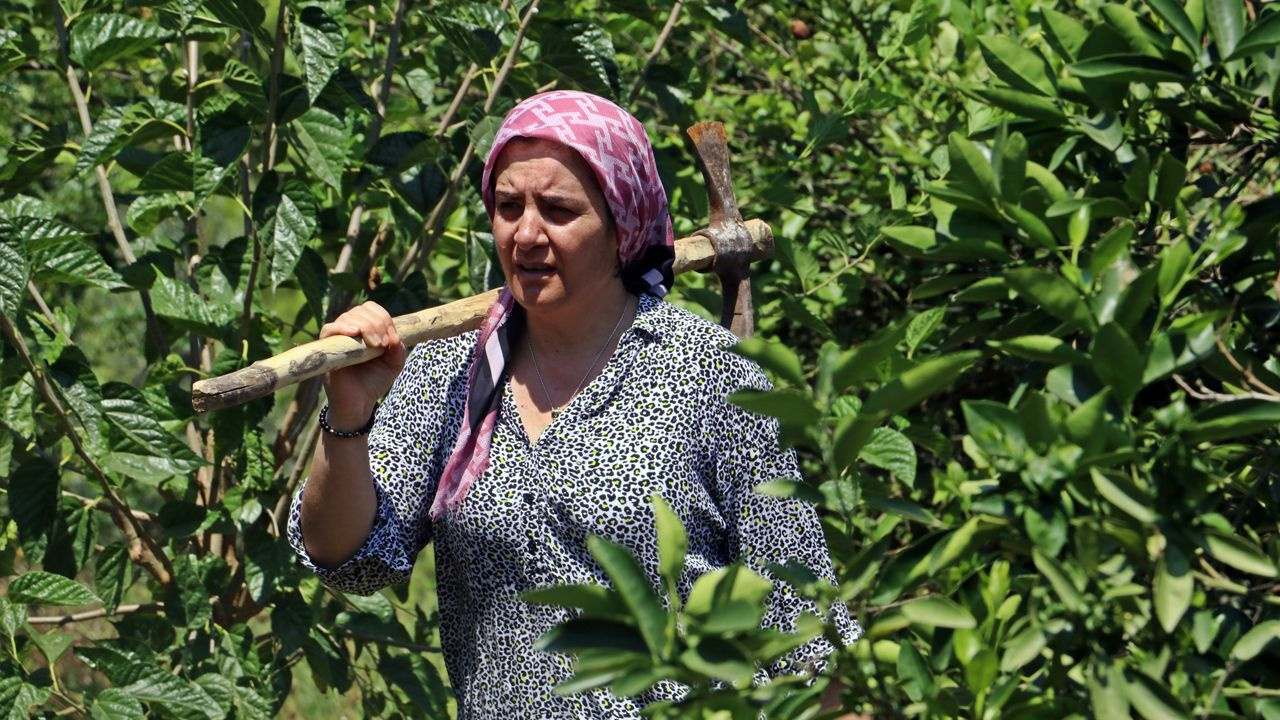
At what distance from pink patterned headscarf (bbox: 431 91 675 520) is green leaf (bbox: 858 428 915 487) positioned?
23.6 inches

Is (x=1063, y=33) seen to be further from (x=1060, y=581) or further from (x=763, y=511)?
(x=763, y=511)

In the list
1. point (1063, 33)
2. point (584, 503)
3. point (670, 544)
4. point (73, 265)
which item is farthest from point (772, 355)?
point (73, 265)

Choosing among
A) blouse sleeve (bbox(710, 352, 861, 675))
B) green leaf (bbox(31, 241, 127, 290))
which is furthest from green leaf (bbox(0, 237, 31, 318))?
blouse sleeve (bbox(710, 352, 861, 675))

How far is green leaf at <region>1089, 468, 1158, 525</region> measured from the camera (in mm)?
1120

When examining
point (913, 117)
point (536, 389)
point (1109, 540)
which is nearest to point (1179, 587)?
point (1109, 540)

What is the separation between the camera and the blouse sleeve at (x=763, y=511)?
2117 mm

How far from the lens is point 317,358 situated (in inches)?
78.2

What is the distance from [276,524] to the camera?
9.55 ft

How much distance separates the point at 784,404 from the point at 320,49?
5.24ft

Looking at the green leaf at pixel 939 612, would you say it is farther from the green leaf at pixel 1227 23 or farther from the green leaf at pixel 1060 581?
the green leaf at pixel 1227 23

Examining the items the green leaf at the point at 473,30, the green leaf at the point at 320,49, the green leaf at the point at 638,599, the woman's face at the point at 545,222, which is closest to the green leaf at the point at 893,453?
the woman's face at the point at 545,222

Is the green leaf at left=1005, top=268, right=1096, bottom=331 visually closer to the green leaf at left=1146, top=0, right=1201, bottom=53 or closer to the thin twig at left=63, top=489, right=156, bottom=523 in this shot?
the green leaf at left=1146, top=0, right=1201, bottom=53

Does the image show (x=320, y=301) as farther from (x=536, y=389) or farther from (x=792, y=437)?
(x=792, y=437)

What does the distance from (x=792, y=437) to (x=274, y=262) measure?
1.65 meters
